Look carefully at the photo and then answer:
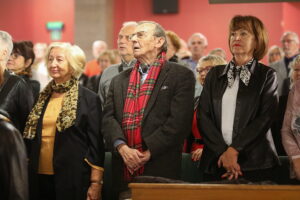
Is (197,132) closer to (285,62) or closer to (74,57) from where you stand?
(74,57)

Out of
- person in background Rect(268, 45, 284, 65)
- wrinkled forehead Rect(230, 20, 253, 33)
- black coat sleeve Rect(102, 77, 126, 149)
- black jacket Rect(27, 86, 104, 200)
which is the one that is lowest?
black jacket Rect(27, 86, 104, 200)

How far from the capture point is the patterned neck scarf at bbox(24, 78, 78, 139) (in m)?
3.85

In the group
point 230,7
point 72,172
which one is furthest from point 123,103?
point 230,7

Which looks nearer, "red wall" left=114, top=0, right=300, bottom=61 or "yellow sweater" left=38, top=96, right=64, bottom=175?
"yellow sweater" left=38, top=96, right=64, bottom=175

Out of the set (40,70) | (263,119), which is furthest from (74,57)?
(40,70)

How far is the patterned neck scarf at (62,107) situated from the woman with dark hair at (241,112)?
757 millimetres

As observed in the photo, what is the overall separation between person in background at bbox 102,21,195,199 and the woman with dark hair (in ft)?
0.48

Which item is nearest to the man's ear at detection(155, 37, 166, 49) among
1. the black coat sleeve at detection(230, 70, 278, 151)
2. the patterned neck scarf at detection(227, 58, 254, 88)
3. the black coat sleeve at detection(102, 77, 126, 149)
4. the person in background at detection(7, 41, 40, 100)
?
the black coat sleeve at detection(102, 77, 126, 149)

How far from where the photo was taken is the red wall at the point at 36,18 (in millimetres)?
12428

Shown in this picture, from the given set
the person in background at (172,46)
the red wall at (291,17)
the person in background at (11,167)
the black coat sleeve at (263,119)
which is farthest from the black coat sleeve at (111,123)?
the red wall at (291,17)

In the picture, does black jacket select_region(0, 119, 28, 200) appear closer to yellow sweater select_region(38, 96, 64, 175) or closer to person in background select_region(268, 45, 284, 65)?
yellow sweater select_region(38, 96, 64, 175)

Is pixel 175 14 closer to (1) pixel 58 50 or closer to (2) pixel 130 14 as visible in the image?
(2) pixel 130 14

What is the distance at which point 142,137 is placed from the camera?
375 cm

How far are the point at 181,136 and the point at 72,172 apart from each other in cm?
68
